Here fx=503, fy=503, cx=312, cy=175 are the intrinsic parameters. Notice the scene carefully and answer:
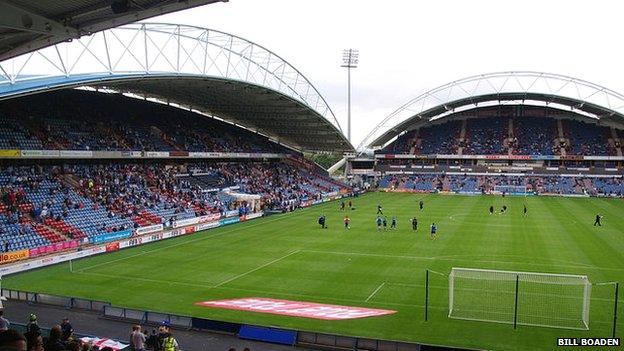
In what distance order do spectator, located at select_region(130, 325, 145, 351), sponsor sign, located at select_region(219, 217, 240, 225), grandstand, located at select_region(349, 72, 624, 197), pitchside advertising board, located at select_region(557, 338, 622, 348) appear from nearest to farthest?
spectator, located at select_region(130, 325, 145, 351) → pitchside advertising board, located at select_region(557, 338, 622, 348) → sponsor sign, located at select_region(219, 217, 240, 225) → grandstand, located at select_region(349, 72, 624, 197)

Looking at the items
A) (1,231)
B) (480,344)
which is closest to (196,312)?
(480,344)

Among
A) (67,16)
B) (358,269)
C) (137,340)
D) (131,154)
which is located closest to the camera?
(67,16)

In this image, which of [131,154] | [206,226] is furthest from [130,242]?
[131,154]

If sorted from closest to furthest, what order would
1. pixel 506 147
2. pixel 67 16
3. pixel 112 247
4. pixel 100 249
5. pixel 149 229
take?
pixel 67 16 → pixel 100 249 → pixel 112 247 → pixel 149 229 → pixel 506 147

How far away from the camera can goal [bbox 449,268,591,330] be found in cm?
1686

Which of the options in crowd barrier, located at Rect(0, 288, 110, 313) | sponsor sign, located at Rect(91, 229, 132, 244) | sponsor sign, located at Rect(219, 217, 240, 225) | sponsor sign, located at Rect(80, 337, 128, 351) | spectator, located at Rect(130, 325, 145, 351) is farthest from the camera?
sponsor sign, located at Rect(219, 217, 240, 225)

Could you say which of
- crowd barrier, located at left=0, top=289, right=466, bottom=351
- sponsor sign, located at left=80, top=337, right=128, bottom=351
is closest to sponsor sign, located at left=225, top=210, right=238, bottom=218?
crowd barrier, located at left=0, top=289, right=466, bottom=351

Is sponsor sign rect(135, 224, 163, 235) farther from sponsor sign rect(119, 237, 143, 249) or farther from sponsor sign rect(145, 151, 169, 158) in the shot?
sponsor sign rect(145, 151, 169, 158)

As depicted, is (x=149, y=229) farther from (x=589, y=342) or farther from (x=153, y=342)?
(x=589, y=342)

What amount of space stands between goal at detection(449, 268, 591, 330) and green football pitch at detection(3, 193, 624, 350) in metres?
0.41

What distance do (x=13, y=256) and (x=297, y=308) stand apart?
53.6ft

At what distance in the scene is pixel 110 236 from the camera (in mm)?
32281

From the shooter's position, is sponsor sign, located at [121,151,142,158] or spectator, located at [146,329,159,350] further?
sponsor sign, located at [121,151,142,158]

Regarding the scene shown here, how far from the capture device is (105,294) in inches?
817
